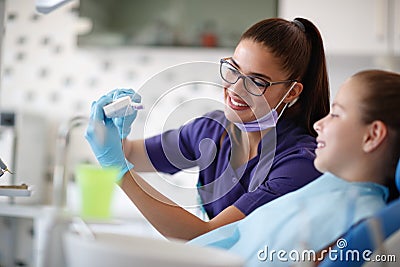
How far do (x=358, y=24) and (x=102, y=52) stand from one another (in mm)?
1477

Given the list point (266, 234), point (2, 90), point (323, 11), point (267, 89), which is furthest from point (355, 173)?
point (2, 90)

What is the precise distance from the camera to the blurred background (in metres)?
2.76

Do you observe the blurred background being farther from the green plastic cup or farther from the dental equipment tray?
the green plastic cup

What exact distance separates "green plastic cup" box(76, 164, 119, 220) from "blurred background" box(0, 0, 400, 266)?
1.58 meters

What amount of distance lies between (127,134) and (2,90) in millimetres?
2422

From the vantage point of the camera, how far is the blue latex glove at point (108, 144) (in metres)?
1.19

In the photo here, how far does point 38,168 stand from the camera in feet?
10.6

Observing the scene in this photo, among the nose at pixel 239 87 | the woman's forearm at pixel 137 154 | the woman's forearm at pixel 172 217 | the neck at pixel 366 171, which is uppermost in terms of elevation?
the nose at pixel 239 87

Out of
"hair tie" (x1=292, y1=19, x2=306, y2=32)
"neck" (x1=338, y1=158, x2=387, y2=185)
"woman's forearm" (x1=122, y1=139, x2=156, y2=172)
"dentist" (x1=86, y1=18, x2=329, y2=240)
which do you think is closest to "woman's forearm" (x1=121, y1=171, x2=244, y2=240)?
"dentist" (x1=86, y1=18, x2=329, y2=240)

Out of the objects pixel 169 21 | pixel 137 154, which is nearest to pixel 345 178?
pixel 137 154

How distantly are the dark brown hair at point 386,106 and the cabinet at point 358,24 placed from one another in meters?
1.77

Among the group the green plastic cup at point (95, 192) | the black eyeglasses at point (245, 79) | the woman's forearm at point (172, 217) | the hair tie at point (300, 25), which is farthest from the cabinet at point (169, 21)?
the green plastic cup at point (95, 192)

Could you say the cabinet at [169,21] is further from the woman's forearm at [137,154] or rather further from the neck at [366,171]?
the neck at [366,171]

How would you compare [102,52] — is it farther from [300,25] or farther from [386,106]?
[386,106]
